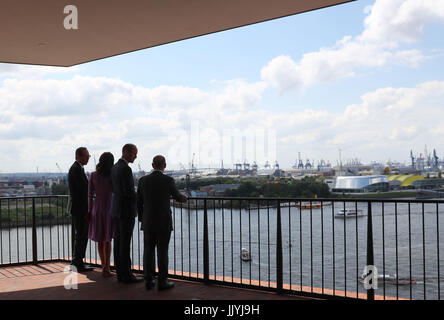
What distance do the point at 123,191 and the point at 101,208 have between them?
0.64m

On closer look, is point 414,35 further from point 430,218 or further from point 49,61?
point 49,61

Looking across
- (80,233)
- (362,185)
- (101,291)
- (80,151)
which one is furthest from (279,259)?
(362,185)

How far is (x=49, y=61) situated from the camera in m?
5.65

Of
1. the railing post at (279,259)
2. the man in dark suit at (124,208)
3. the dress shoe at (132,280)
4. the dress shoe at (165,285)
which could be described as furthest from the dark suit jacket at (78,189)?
the railing post at (279,259)

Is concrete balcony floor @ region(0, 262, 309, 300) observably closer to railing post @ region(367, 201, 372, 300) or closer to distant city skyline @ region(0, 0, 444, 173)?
railing post @ region(367, 201, 372, 300)

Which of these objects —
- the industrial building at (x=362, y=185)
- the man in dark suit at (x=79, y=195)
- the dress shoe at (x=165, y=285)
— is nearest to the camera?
the dress shoe at (x=165, y=285)

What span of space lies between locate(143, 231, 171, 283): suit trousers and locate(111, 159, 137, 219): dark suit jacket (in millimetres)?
403

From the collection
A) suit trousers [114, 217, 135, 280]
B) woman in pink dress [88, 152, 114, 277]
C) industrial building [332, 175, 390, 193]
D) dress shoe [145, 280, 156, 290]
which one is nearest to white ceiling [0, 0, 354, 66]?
woman in pink dress [88, 152, 114, 277]

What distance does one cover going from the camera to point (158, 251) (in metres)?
4.02

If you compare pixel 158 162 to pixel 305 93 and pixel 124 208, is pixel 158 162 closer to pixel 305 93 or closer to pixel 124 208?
pixel 124 208

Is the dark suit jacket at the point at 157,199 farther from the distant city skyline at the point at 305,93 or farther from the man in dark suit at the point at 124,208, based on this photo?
the distant city skyline at the point at 305,93

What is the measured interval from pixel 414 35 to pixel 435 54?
5737 mm

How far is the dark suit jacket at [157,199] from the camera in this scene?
12.7 feet

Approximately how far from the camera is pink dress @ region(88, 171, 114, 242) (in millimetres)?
4621
